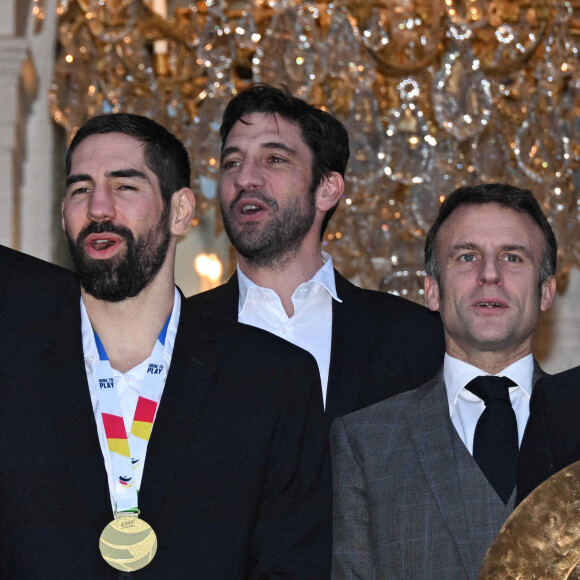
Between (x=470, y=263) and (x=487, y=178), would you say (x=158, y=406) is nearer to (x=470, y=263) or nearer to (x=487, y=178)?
(x=470, y=263)

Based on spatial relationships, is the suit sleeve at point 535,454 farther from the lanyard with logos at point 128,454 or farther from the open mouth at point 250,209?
the open mouth at point 250,209

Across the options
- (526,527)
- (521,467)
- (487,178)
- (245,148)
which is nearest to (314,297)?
(245,148)

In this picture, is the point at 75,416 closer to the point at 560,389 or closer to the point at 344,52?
the point at 560,389

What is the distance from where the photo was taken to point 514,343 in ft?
7.96

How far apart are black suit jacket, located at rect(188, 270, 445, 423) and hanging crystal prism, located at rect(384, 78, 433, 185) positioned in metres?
1.93

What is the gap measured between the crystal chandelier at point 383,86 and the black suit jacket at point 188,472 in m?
2.56

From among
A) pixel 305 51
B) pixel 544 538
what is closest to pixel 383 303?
pixel 544 538

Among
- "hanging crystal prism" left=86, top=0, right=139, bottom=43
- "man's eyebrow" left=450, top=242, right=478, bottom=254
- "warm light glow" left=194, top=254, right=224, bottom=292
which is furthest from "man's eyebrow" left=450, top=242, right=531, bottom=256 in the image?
"warm light glow" left=194, top=254, right=224, bottom=292

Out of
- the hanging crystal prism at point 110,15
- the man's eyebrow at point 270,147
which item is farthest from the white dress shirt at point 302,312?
the hanging crystal prism at point 110,15

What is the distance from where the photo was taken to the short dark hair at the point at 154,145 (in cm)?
235

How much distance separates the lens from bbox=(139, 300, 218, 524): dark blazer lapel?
81.2 inches

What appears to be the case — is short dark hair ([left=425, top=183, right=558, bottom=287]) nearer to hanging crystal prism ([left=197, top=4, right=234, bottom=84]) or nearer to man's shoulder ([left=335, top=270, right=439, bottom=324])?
man's shoulder ([left=335, top=270, right=439, bottom=324])

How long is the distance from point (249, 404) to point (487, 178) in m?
2.83

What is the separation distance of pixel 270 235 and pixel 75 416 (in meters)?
0.95
